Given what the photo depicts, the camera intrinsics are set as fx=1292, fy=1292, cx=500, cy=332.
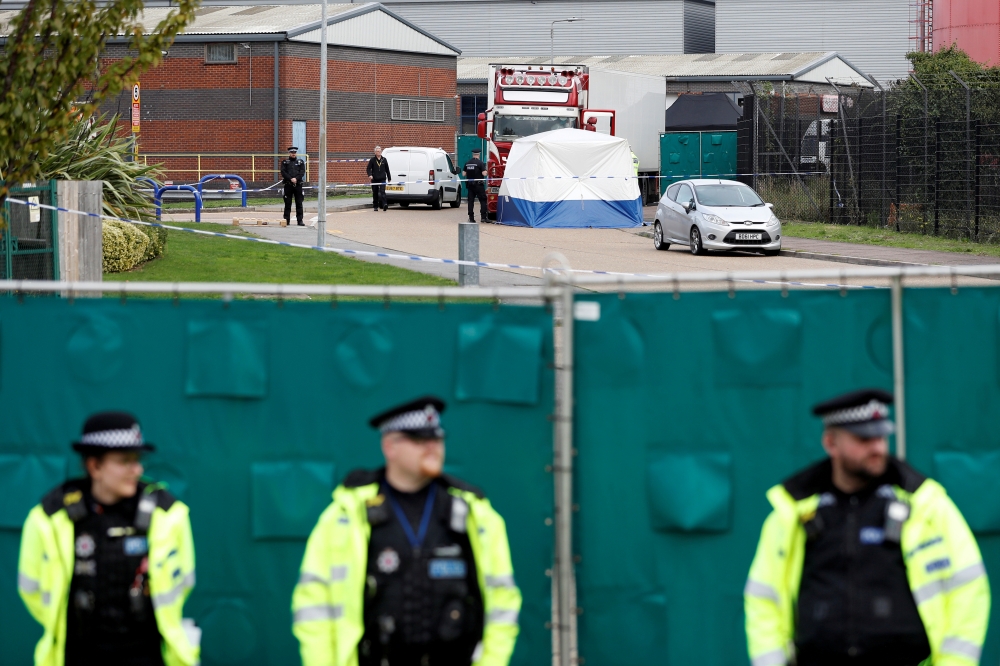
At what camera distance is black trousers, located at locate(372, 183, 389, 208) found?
3816 centimetres

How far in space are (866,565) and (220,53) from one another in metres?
51.9

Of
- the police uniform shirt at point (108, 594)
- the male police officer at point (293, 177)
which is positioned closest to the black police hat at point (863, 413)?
the police uniform shirt at point (108, 594)

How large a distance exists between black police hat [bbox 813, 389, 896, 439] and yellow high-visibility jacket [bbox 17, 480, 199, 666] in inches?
80.7

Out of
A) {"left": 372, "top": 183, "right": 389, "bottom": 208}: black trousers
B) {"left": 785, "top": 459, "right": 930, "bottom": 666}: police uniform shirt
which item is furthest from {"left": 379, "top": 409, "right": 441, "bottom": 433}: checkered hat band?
{"left": 372, "top": 183, "right": 389, "bottom": 208}: black trousers

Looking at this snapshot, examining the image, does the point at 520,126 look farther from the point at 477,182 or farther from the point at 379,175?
the point at 379,175

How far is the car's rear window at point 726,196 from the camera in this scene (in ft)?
84.6

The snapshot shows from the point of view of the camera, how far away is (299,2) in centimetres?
7175

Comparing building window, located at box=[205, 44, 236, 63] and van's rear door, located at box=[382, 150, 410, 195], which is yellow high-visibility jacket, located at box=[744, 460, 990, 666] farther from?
building window, located at box=[205, 44, 236, 63]

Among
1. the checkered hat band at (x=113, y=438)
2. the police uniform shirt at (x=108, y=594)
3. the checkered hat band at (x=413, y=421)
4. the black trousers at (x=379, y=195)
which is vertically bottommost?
the police uniform shirt at (x=108, y=594)

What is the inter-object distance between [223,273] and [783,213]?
20383 millimetres

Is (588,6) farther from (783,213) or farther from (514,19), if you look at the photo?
(783,213)

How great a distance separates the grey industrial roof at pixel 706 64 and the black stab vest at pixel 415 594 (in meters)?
58.7

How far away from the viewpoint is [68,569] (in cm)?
402

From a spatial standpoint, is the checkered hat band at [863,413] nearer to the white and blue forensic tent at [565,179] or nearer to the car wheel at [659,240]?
the car wheel at [659,240]
